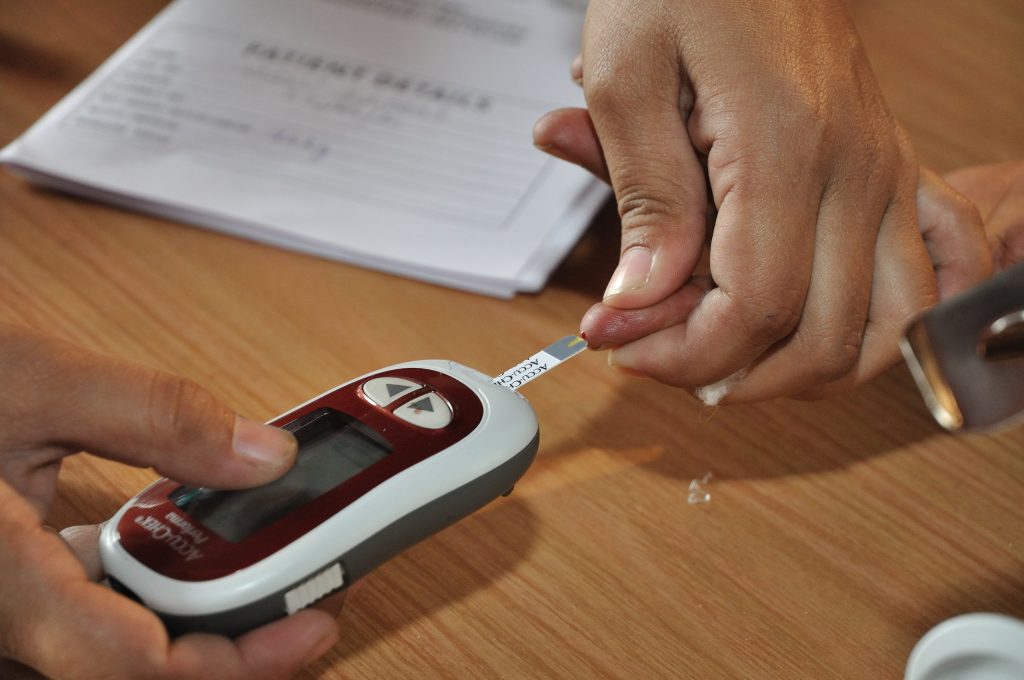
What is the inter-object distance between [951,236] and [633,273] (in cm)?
20

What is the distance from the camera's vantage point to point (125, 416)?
42cm

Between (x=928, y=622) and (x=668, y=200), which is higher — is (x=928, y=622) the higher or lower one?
the lower one

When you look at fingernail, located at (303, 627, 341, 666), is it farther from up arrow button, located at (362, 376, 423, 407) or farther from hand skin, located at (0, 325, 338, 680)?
up arrow button, located at (362, 376, 423, 407)

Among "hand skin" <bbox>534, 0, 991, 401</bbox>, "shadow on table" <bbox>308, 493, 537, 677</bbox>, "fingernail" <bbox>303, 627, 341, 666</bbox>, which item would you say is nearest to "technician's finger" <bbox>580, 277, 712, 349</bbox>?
"hand skin" <bbox>534, 0, 991, 401</bbox>

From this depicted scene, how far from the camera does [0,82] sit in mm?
870

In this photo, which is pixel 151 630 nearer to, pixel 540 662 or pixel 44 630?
pixel 44 630

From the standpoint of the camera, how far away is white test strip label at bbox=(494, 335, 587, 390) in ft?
1.87

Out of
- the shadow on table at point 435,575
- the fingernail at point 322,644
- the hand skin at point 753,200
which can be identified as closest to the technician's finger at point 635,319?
the hand skin at point 753,200

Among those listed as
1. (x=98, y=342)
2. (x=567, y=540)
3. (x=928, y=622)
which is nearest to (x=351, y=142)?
(x=98, y=342)

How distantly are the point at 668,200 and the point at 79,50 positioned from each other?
613 millimetres

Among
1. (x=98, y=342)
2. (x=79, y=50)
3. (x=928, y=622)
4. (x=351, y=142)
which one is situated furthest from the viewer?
(x=79, y=50)

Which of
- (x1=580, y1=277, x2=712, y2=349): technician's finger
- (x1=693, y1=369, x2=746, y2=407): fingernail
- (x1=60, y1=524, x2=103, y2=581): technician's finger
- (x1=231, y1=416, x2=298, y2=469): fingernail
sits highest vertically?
(x1=231, y1=416, x2=298, y2=469): fingernail

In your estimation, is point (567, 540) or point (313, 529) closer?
point (313, 529)

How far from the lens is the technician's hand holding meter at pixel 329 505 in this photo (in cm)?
41
